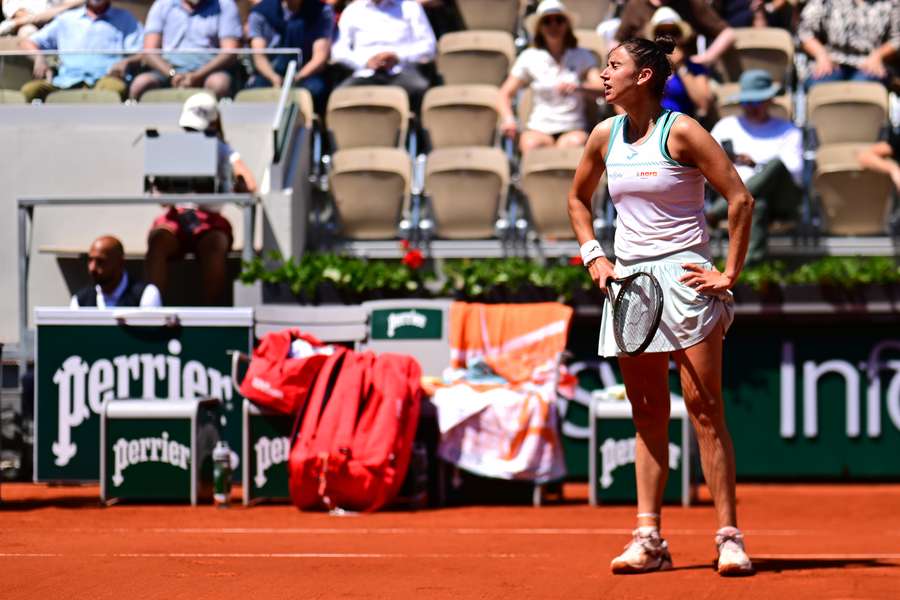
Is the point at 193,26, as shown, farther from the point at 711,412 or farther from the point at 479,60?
the point at 711,412

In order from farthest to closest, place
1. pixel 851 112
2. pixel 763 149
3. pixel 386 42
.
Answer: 1. pixel 386 42
2. pixel 851 112
3. pixel 763 149

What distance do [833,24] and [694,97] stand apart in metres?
1.69

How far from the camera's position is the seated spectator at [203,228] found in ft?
37.3

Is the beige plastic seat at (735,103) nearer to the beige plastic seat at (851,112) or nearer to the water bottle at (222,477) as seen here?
the beige plastic seat at (851,112)

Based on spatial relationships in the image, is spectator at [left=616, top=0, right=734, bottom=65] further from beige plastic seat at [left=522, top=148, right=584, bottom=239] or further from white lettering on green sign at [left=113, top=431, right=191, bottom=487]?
white lettering on green sign at [left=113, top=431, right=191, bottom=487]

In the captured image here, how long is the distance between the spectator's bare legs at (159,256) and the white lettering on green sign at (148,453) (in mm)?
1736

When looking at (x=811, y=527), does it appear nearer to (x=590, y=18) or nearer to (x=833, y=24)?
(x=833, y=24)

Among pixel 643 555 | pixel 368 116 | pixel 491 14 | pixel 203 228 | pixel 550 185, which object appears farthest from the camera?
pixel 491 14

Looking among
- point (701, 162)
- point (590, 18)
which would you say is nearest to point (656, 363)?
point (701, 162)

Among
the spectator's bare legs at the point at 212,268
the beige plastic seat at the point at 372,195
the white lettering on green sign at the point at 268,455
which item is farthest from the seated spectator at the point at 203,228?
the white lettering on green sign at the point at 268,455

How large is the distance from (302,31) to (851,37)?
15.8 ft

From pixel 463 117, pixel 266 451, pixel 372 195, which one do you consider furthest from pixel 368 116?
pixel 266 451

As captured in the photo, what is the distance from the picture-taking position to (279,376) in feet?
32.1

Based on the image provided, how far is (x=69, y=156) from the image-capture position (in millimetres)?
12828
